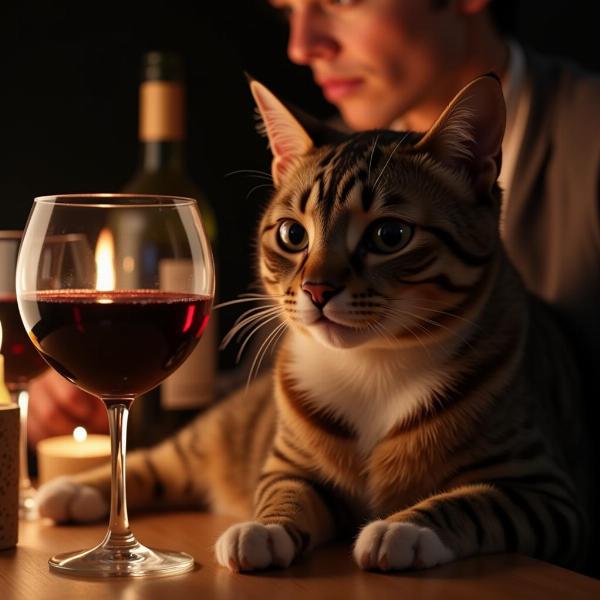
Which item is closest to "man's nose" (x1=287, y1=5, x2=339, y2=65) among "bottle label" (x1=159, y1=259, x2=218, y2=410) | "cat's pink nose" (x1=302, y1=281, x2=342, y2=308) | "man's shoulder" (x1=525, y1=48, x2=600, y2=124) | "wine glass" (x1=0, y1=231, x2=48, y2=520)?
"man's shoulder" (x1=525, y1=48, x2=600, y2=124)

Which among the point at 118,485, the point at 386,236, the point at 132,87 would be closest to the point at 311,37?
the point at 132,87

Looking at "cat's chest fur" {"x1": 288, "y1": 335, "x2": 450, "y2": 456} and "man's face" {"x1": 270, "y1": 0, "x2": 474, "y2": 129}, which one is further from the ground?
"man's face" {"x1": 270, "y1": 0, "x2": 474, "y2": 129}

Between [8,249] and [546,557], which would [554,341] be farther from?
[8,249]

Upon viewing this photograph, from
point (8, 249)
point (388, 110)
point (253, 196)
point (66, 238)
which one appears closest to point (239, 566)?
point (66, 238)

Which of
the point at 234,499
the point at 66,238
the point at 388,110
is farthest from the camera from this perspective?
the point at 388,110

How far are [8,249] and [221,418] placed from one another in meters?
0.47

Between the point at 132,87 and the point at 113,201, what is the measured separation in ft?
4.26

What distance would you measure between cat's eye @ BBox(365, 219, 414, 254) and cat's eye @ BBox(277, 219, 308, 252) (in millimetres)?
86

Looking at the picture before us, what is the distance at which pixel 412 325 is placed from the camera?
0.96 m

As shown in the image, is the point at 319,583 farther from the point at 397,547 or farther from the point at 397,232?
the point at 397,232

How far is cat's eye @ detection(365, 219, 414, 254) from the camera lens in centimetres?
96

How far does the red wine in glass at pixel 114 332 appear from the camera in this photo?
0.82 meters

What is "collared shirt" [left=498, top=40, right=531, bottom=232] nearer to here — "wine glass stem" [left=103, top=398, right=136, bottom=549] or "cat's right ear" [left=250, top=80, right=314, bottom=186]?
"cat's right ear" [left=250, top=80, right=314, bottom=186]

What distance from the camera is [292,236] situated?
1.04 m
